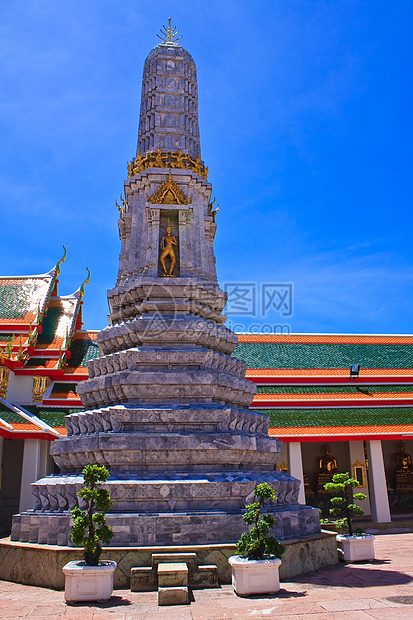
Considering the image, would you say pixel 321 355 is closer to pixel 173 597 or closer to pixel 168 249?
pixel 168 249

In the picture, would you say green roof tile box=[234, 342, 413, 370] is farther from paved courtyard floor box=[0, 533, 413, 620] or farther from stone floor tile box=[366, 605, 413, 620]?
stone floor tile box=[366, 605, 413, 620]

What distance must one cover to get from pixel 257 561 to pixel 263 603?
21.8 inches

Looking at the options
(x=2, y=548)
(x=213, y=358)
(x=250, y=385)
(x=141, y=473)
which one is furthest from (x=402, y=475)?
(x=2, y=548)

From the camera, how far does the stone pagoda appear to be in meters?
8.59

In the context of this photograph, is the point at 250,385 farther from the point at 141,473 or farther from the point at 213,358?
the point at 141,473

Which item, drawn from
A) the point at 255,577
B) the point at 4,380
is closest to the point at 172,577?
the point at 255,577

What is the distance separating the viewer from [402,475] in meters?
22.4

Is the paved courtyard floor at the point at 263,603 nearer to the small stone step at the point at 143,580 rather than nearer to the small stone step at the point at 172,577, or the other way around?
the small stone step at the point at 143,580

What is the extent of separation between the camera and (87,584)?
6.61 metres

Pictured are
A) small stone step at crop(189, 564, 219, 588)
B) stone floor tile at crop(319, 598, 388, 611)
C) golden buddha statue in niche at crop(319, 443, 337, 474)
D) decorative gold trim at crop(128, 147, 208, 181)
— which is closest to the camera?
stone floor tile at crop(319, 598, 388, 611)

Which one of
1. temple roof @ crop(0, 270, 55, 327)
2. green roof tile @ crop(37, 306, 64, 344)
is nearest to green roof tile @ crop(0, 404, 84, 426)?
green roof tile @ crop(37, 306, 64, 344)

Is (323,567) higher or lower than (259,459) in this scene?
lower

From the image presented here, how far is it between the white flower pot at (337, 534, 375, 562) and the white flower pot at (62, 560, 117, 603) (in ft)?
16.8

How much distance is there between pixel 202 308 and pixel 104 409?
348 cm
